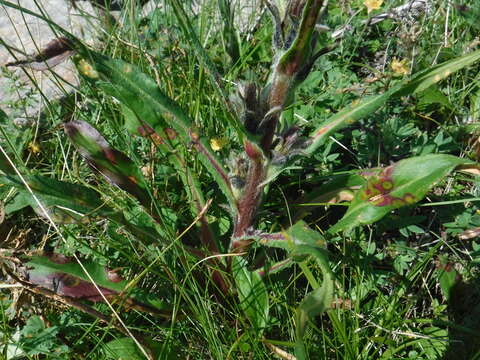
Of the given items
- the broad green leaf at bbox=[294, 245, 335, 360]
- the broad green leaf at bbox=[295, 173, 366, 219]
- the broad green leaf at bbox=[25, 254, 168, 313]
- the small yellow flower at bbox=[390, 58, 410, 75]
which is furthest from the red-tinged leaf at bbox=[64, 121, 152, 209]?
the small yellow flower at bbox=[390, 58, 410, 75]

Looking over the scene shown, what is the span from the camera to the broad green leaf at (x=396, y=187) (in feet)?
5.02

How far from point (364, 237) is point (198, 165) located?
0.70m

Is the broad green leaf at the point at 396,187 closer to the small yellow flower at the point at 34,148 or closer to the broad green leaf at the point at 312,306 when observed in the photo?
the broad green leaf at the point at 312,306

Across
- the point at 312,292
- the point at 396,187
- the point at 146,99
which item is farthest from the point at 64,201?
the point at 396,187

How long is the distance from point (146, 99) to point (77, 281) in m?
0.63

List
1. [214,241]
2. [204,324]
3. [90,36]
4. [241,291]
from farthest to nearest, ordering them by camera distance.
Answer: [90,36] → [214,241] → [241,291] → [204,324]

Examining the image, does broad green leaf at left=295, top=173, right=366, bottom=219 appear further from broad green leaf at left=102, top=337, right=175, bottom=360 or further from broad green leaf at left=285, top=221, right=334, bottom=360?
broad green leaf at left=102, top=337, right=175, bottom=360

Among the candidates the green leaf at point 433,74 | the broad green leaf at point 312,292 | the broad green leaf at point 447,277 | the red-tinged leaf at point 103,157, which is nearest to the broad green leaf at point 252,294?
the broad green leaf at point 312,292

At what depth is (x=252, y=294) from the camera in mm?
1727

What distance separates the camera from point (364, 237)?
1.94 m

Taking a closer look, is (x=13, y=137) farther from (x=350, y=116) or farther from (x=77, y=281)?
(x=350, y=116)

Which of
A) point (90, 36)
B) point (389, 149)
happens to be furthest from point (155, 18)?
point (389, 149)

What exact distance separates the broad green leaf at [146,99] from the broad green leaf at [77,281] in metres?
0.42

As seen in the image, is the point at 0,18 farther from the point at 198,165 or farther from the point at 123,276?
the point at 123,276
